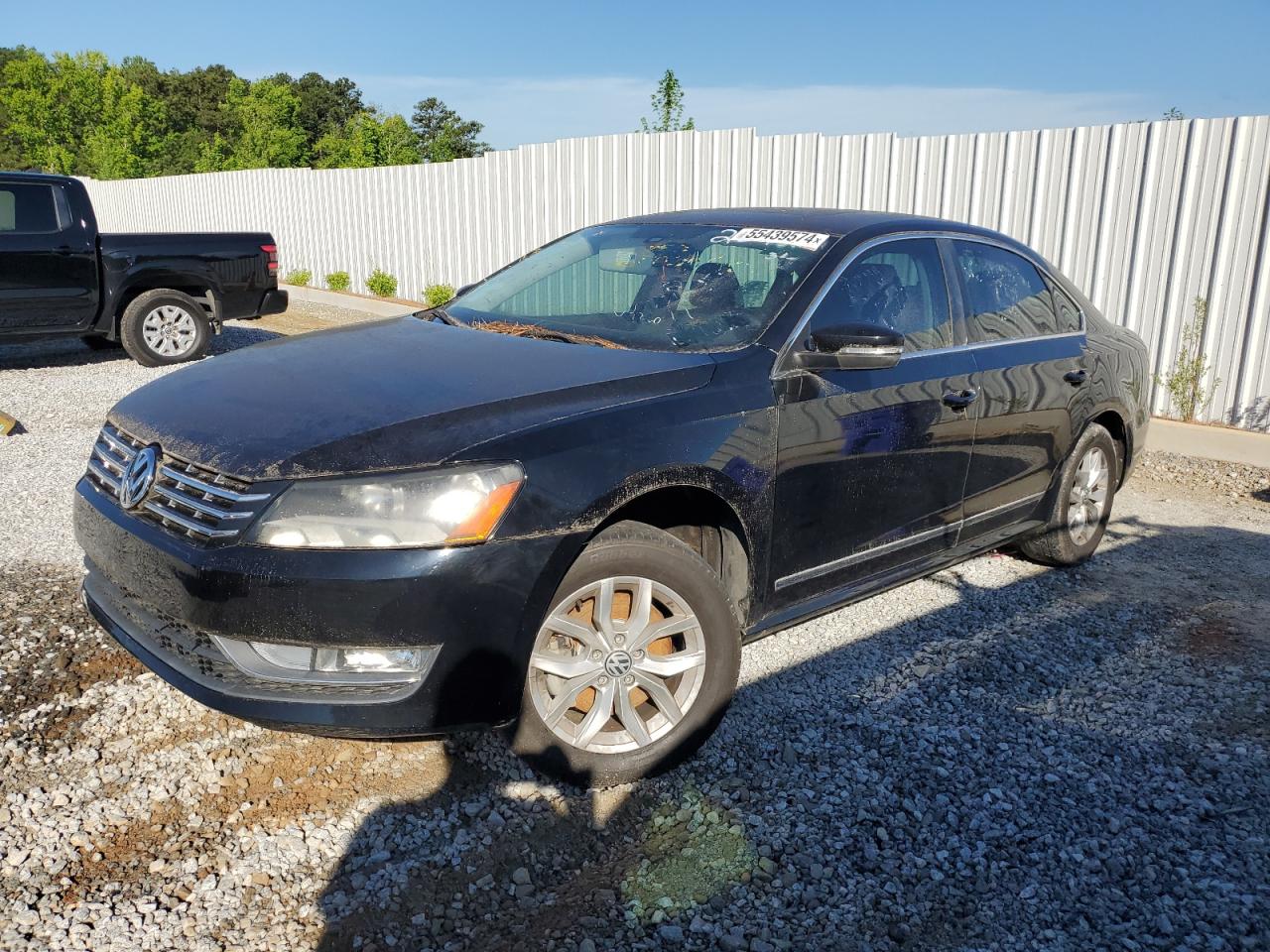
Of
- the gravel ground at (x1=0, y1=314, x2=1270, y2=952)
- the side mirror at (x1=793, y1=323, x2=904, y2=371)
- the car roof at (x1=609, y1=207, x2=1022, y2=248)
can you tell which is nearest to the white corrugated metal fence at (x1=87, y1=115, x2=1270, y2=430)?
the car roof at (x1=609, y1=207, x2=1022, y2=248)

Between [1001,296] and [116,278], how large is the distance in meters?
8.75

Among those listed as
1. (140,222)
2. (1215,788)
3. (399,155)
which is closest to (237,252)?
(1215,788)

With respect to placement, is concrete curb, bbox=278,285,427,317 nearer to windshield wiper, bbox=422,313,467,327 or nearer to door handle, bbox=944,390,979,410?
windshield wiper, bbox=422,313,467,327

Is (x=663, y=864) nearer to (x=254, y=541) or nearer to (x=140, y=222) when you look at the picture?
(x=254, y=541)

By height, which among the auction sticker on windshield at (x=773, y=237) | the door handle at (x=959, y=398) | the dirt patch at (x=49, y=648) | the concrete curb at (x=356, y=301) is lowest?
the dirt patch at (x=49, y=648)

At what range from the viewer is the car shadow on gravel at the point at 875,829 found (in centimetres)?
263

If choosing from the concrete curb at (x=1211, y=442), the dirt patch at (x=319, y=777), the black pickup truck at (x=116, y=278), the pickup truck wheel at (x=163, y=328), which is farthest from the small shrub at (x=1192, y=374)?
the pickup truck wheel at (x=163, y=328)

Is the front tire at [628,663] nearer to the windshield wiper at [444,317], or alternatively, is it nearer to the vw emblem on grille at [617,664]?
the vw emblem on grille at [617,664]

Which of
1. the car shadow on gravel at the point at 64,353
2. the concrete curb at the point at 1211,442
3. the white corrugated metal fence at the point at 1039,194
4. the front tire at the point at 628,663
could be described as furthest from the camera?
the car shadow on gravel at the point at 64,353

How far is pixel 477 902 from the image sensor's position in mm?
2676

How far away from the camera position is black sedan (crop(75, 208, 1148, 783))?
2.72 m

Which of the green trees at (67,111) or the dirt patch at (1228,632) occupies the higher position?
the green trees at (67,111)

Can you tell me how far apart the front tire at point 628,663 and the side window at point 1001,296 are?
6.59 ft

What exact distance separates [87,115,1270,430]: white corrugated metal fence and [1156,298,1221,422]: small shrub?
8 centimetres
